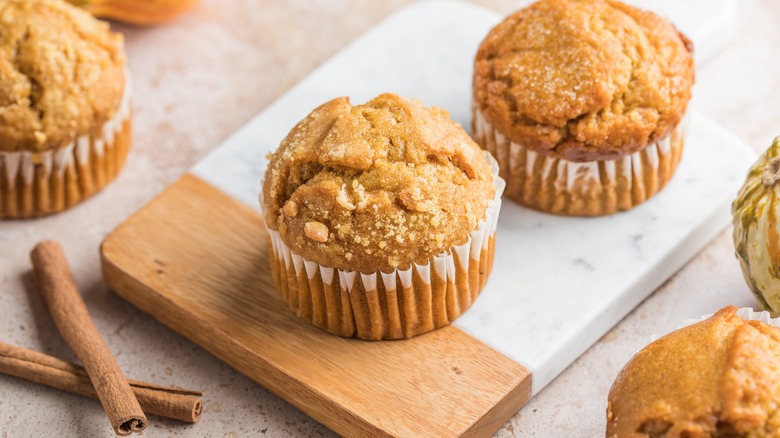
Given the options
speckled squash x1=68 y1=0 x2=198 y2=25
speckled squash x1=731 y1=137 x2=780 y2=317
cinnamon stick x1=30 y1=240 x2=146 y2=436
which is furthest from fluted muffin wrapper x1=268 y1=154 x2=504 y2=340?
speckled squash x1=68 y1=0 x2=198 y2=25

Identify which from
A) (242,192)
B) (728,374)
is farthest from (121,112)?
(728,374)

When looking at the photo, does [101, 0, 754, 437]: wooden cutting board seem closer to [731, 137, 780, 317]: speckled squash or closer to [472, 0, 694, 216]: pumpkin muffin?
[472, 0, 694, 216]: pumpkin muffin

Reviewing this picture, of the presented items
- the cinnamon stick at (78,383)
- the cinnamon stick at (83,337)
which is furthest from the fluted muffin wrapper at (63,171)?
the cinnamon stick at (78,383)

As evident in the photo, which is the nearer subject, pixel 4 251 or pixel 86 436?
pixel 86 436

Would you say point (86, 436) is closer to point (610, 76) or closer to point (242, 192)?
point (242, 192)

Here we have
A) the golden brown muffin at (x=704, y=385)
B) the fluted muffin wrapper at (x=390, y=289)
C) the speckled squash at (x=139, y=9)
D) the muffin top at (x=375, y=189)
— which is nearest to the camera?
the golden brown muffin at (x=704, y=385)

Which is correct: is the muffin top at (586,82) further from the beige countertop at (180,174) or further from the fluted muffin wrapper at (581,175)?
the beige countertop at (180,174)
